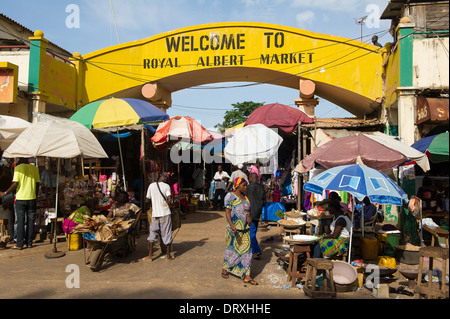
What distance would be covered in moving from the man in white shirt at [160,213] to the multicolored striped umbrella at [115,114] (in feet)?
9.49

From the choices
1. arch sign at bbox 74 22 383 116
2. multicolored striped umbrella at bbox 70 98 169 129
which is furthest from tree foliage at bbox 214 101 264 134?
multicolored striped umbrella at bbox 70 98 169 129

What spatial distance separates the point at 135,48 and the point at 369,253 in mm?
12299

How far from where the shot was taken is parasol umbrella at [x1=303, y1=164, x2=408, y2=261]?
5.61 meters

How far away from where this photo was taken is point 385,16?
485 inches

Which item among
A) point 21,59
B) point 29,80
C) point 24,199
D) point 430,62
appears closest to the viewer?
point 24,199

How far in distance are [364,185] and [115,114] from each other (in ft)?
21.8

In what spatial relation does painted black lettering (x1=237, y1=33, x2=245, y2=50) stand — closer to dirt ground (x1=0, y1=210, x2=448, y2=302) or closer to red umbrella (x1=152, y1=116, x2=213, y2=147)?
red umbrella (x1=152, y1=116, x2=213, y2=147)

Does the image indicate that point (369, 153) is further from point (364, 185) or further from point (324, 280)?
point (324, 280)

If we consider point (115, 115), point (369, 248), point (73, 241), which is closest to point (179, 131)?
point (115, 115)

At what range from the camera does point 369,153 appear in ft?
23.0

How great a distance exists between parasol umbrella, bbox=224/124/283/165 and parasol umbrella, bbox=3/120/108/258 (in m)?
4.18

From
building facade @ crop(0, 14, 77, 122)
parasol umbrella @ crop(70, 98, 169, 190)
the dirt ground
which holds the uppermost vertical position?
building facade @ crop(0, 14, 77, 122)

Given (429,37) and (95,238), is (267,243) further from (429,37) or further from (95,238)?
(429,37)

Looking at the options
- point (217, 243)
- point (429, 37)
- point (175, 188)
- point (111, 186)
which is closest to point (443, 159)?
point (429, 37)
